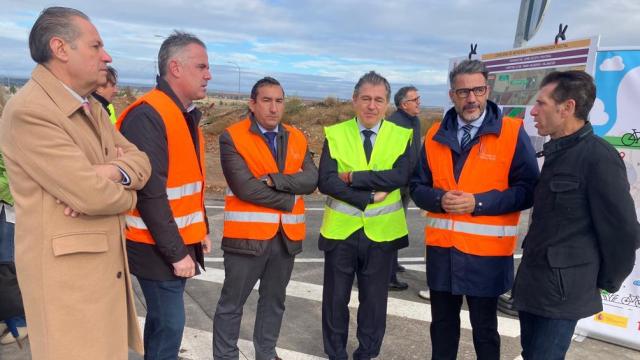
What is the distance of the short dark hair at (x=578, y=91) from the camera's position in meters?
2.51

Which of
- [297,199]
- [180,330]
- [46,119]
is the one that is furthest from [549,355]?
[46,119]

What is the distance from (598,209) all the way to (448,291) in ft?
3.67

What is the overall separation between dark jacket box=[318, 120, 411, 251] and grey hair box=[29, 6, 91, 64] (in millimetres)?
1945

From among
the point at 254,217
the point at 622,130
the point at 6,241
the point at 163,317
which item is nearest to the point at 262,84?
the point at 254,217

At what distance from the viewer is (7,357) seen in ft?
11.5

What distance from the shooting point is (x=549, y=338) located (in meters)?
2.60

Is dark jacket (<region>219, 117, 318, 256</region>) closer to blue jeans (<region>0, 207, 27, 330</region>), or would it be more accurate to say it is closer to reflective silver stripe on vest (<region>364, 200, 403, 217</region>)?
reflective silver stripe on vest (<region>364, 200, 403, 217</region>)

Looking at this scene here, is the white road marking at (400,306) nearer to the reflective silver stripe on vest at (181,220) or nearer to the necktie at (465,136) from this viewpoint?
the necktie at (465,136)

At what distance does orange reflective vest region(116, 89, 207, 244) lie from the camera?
255 centimetres

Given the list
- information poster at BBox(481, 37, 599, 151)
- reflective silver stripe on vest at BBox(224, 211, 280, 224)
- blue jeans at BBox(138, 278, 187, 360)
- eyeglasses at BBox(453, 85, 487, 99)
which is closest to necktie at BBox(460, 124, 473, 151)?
eyeglasses at BBox(453, 85, 487, 99)

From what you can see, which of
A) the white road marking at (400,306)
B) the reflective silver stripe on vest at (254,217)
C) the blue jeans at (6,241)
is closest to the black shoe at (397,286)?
the white road marking at (400,306)

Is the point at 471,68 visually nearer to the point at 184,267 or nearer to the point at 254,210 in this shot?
the point at 254,210

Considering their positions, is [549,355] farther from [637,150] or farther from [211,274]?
[211,274]

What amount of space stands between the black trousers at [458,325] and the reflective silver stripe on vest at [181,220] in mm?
1693
